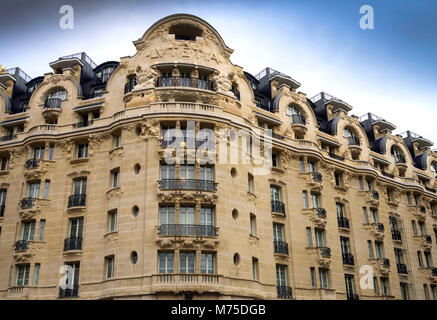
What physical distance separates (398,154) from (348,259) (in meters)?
18.3

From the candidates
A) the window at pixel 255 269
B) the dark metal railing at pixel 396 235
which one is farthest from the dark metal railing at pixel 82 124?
the dark metal railing at pixel 396 235

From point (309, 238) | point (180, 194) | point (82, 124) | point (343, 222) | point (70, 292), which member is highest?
point (82, 124)

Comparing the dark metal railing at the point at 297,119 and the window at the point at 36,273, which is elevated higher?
the dark metal railing at the point at 297,119

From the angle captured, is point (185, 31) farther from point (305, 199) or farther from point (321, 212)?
point (321, 212)

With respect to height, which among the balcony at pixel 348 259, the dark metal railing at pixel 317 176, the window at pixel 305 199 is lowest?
the balcony at pixel 348 259

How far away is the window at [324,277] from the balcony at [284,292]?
3328 mm

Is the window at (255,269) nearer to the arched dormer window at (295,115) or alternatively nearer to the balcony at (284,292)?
the balcony at (284,292)

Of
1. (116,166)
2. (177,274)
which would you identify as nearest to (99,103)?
(116,166)

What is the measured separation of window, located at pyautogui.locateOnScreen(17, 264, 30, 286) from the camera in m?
30.8

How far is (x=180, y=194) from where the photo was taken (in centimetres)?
2930

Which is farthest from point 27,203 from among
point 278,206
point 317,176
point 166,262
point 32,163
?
point 317,176

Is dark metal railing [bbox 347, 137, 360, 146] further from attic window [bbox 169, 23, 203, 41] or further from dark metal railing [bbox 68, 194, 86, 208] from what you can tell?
dark metal railing [bbox 68, 194, 86, 208]

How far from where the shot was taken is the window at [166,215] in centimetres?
2922
